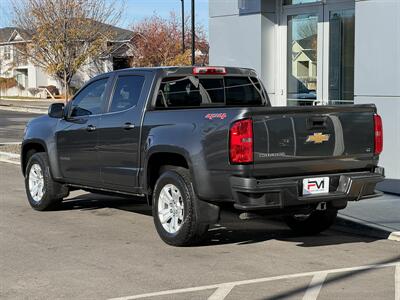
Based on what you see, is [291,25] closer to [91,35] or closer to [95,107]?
[95,107]

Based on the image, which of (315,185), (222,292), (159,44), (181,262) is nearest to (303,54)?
(315,185)

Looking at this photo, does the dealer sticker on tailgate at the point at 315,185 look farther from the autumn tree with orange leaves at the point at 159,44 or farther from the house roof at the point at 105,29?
the autumn tree with orange leaves at the point at 159,44

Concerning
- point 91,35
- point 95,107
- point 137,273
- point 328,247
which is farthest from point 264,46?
point 91,35

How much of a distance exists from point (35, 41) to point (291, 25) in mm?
11365

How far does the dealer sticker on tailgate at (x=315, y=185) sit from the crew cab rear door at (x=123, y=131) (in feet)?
6.68

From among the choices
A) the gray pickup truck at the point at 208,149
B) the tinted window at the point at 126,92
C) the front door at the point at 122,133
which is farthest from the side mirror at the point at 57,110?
the tinted window at the point at 126,92

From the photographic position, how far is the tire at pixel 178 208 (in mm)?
6973

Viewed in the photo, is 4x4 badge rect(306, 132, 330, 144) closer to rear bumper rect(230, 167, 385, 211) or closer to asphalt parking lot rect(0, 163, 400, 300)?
rear bumper rect(230, 167, 385, 211)

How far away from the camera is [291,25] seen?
13.8m

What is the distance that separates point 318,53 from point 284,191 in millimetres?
7367

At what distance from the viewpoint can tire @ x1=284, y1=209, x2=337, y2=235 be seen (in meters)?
7.98

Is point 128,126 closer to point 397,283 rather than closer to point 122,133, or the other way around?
point 122,133

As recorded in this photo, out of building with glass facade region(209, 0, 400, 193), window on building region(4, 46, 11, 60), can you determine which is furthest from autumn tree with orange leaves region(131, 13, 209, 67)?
building with glass facade region(209, 0, 400, 193)

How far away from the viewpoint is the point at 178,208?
723 centimetres
